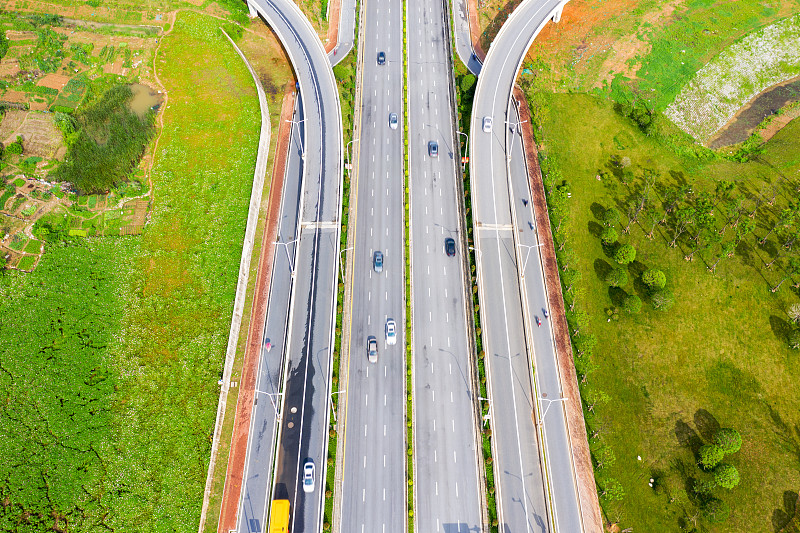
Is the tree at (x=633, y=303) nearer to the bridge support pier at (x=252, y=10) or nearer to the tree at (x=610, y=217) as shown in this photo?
the tree at (x=610, y=217)

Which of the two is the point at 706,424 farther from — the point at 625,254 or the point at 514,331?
the point at 514,331

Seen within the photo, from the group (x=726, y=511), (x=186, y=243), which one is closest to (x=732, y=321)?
(x=726, y=511)

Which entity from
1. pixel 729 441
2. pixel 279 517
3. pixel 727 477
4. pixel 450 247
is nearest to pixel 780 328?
pixel 729 441

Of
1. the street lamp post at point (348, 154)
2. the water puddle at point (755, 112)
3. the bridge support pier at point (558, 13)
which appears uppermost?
the bridge support pier at point (558, 13)

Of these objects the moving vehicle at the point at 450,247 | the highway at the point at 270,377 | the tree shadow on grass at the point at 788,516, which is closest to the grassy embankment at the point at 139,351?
the highway at the point at 270,377

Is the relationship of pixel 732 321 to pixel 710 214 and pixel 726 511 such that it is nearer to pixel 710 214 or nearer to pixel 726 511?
pixel 710 214

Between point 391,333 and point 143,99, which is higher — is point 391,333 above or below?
below

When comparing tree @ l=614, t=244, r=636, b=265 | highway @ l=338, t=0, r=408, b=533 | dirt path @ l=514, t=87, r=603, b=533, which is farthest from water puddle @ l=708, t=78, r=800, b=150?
highway @ l=338, t=0, r=408, b=533
